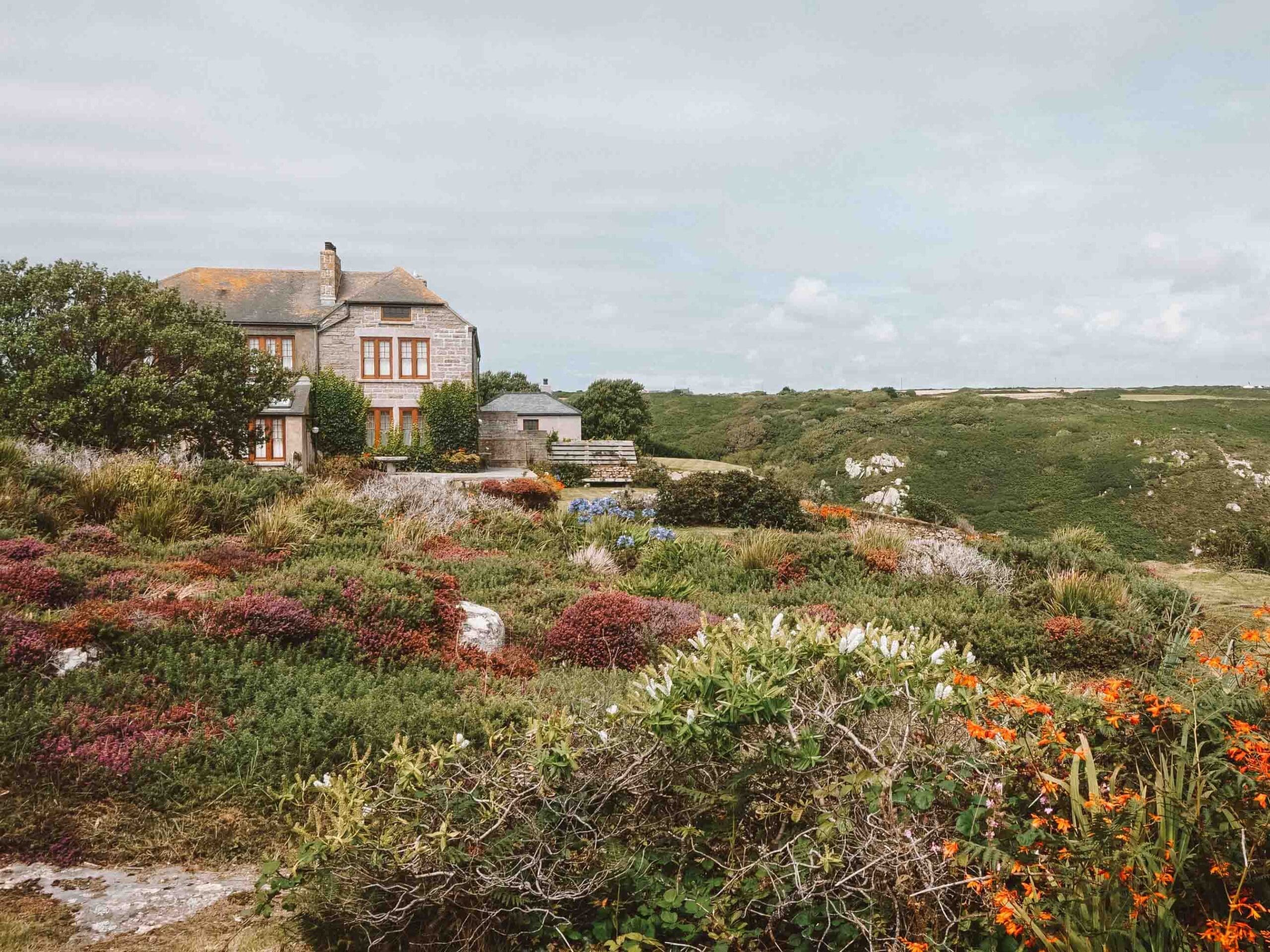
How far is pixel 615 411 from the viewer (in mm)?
49531

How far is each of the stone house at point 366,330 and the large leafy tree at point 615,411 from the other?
552 inches

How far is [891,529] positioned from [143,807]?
11.3 m

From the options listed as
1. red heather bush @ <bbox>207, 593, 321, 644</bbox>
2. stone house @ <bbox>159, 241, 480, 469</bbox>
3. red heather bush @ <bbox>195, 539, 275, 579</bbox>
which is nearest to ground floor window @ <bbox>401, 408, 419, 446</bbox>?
stone house @ <bbox>159, 241, 480, 469</bbox>

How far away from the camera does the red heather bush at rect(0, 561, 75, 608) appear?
6352mm

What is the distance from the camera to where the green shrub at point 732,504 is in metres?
16.0

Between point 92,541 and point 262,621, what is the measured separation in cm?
378

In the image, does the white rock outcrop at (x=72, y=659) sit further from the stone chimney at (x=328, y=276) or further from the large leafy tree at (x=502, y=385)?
the large leafy tree at (x=502, y=385)

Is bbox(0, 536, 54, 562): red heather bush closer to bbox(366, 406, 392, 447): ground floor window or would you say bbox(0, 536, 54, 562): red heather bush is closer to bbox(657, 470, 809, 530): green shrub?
bbox(657, 470, 809, 530): green shrub

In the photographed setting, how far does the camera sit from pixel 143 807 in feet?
14.9

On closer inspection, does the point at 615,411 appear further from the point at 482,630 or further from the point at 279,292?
the point at 482,630

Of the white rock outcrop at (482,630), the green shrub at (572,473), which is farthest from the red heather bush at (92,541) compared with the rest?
the green shrub at (572,473)

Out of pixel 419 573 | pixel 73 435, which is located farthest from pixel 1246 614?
pixel 73 435

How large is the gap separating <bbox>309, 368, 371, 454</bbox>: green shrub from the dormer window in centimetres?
313

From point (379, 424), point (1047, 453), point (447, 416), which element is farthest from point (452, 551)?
point (1047, 453)
